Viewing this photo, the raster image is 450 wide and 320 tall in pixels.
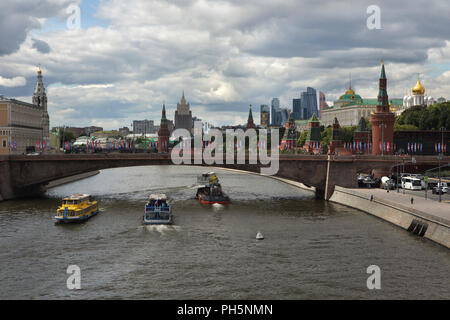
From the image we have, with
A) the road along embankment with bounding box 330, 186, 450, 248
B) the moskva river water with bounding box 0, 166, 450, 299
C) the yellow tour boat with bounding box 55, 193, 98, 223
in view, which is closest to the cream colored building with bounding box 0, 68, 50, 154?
the yellow tour boat with bounding box 55, 193, 98, 223

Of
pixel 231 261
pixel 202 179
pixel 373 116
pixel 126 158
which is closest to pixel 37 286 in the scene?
pixel 231 261

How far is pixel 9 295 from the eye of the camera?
112 ft

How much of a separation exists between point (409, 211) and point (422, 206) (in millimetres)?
3214

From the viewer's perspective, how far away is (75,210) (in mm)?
60281

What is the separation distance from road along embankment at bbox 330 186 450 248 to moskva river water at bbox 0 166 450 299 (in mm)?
1155

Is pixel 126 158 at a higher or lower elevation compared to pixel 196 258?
higher

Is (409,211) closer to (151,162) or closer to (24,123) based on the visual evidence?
(151,162)

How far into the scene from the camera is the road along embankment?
47531mm

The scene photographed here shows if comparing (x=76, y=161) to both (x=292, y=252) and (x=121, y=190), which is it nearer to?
(x=121, y=190)

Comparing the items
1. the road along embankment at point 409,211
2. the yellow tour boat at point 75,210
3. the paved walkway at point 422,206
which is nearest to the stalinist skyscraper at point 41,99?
the yellow tour boat at point 75,210

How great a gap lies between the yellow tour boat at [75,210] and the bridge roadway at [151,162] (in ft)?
76.0

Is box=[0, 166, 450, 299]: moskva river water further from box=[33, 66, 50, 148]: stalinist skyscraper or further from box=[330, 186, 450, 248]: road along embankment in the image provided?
box=[33, 66, 50, 148]: stalinist skyscraper

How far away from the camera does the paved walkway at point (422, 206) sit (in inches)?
1940

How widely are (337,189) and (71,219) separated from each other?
4383 centimetres
